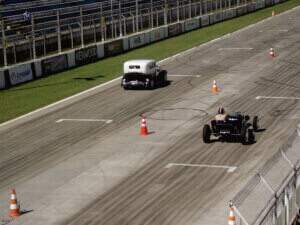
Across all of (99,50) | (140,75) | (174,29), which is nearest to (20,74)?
(140,75)

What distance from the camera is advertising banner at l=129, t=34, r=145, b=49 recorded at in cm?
5788

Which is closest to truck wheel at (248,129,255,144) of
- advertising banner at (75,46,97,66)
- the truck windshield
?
the truck windshield

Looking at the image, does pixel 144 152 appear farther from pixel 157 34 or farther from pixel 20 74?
pixel 157 34

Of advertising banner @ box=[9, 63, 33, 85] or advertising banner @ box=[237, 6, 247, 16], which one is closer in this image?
advertising banner @ box=[9, 63, 33, 85]

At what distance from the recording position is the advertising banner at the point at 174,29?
64750 mm

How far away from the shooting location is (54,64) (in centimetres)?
4741

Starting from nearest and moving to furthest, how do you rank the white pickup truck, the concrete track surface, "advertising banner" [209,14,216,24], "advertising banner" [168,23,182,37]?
the concrete track surface → the white pickup truck → "advertising banner" [168,23,182,37] → "advertising banner" [209,14,216,24]

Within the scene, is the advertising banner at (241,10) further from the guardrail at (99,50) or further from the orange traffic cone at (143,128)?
the orange traffic cone at (143,128)

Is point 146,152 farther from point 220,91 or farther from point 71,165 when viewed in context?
point 220,91

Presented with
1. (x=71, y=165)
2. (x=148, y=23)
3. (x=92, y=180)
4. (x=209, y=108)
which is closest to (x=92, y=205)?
(x=92, y=180)

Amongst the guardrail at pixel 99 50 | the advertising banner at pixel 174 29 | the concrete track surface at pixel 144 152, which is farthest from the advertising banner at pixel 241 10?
the concrete track surface at pixel 144 152

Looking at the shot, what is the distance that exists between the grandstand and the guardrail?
0.94 metres

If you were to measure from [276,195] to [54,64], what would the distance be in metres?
33.9

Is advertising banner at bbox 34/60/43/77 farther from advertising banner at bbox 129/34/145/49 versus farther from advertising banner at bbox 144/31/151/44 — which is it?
advertising banner at bbox 144/31/151/44
